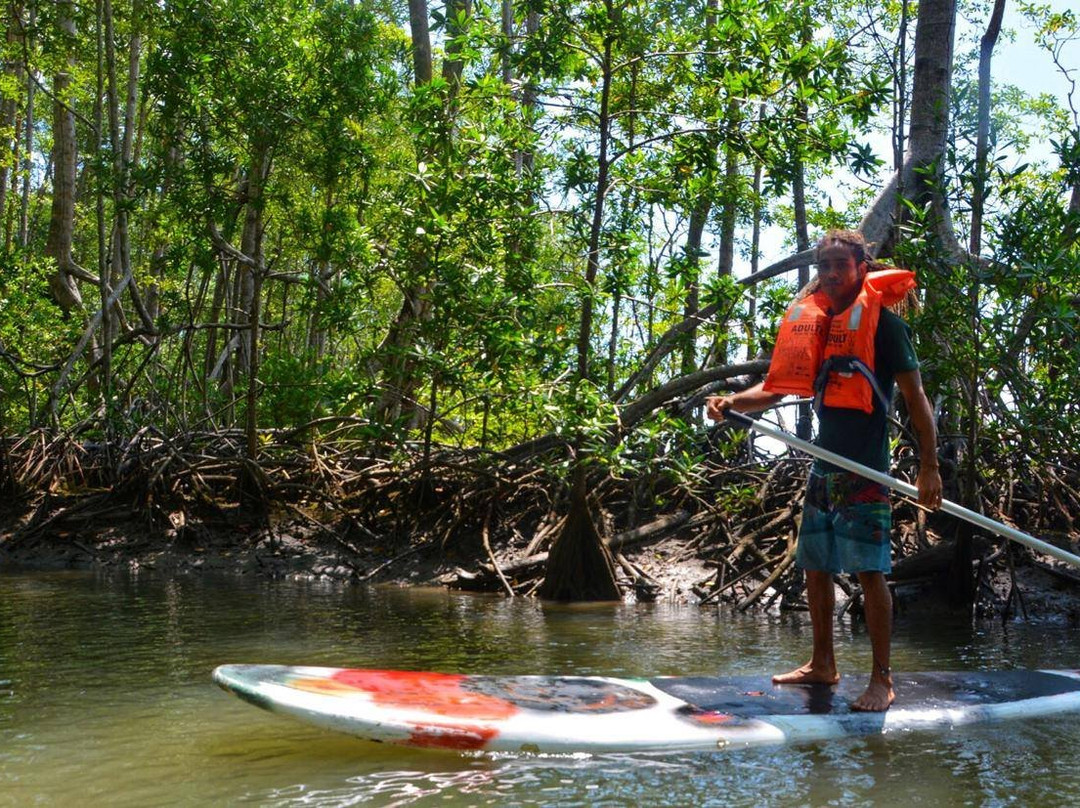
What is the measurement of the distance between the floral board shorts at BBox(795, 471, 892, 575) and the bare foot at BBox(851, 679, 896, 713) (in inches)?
16.0

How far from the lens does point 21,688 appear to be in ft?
14.7

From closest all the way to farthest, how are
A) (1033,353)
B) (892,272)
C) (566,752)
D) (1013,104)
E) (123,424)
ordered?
(566,752) → (892,272) → (1033,353) → (123,424) → (1013,104)

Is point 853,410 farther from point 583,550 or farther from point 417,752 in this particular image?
point 583,550

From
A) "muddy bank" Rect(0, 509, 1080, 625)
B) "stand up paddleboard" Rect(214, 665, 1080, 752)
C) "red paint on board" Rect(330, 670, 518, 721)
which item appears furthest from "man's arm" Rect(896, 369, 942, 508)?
"muddy bank" Rect(0, 509, 1080, 625)

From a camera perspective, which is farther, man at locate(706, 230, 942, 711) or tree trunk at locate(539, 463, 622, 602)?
tree trunk at locate(539, 463, 622, 602)

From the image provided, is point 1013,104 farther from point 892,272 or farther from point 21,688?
point 21,688

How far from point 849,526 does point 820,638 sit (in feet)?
1.68

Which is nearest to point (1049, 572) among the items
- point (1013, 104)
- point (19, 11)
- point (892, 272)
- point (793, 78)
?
point (793, 78)

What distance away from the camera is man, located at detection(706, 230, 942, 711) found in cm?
409

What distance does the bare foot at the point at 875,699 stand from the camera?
4.01 m

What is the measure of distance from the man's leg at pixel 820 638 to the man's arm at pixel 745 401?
662mm

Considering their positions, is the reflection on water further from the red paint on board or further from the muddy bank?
the muddy bank

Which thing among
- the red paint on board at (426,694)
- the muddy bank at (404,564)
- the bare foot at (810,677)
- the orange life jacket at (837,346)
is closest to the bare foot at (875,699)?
the bare foot at (810,677)

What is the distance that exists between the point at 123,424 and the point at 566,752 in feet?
28.2
